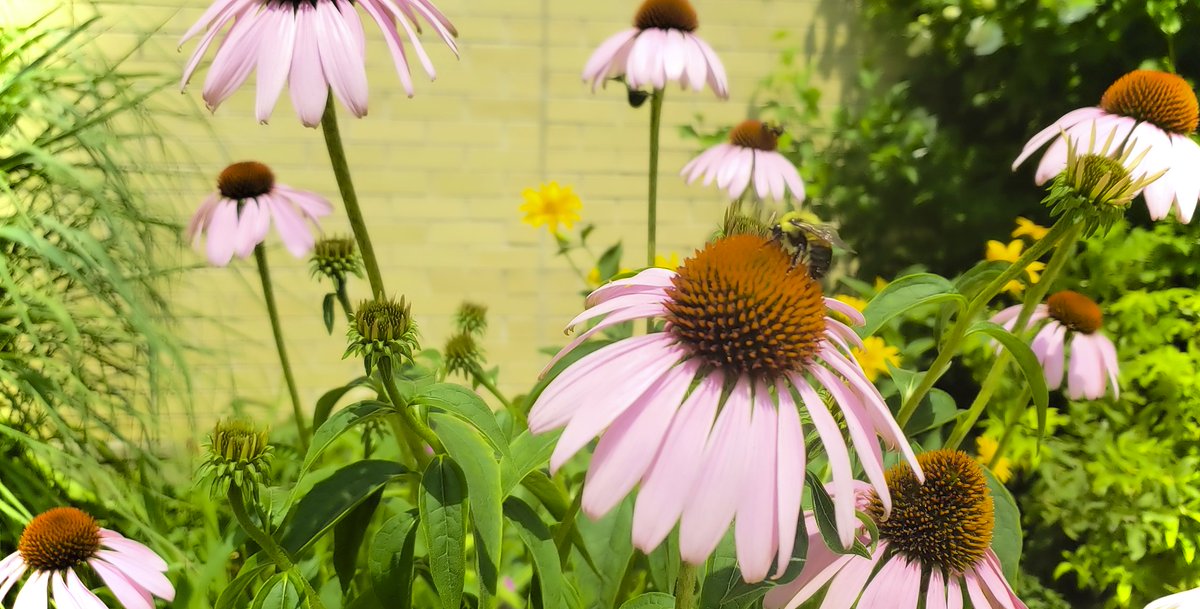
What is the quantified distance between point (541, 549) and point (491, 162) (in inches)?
53.0

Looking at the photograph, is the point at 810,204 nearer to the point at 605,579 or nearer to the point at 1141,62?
the point at 1141,62

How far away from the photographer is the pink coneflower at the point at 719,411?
30 cm

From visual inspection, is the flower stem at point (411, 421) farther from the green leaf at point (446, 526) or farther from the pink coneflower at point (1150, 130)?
the pink coneflower at point (1150, 130)

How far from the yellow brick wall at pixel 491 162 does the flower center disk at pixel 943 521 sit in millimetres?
1384

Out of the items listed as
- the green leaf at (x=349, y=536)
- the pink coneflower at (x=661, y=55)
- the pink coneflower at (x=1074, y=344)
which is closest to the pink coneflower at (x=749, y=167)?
the pink coneflower at (x=661, y=55)

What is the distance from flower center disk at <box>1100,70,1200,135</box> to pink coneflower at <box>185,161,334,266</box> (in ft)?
2.66

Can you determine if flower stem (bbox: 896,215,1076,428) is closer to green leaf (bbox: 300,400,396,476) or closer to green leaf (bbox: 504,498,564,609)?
green leaf (bbox: 504,498,564,609)

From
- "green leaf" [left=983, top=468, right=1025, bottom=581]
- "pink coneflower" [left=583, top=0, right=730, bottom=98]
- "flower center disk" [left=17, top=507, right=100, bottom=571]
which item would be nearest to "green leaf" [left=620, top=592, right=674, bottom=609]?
"green leaf" [left=983, top=468, right=1025, bottom=581]

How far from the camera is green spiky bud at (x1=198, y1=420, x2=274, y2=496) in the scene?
1.47ft

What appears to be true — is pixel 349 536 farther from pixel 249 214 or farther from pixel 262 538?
pixel 249 214

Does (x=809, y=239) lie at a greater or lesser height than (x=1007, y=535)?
greater

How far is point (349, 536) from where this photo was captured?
0.56 metres

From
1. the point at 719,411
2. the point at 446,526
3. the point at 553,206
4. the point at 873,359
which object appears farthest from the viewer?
the point at 553,206

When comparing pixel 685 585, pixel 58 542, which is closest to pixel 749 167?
pixel 685 585
